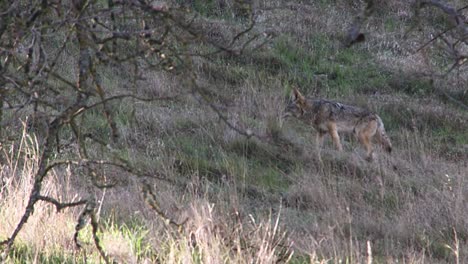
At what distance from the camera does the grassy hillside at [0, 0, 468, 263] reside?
19.1ft

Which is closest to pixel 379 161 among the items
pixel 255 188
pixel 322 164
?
Answer: pixel 322 164

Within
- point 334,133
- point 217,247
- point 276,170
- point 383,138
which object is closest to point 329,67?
point 334,133

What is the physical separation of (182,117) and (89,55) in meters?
7.69

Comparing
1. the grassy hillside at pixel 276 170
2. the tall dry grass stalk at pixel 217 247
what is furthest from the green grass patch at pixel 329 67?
the tall dry grass stalk at pixel 217 247

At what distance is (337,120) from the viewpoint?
11.8 meters

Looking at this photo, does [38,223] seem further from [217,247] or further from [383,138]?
[383,138]

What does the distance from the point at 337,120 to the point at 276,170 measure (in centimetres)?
204

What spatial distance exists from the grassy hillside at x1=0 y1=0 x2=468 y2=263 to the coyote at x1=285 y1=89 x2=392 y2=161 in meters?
0.25

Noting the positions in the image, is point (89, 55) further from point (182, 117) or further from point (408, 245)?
point (182, 117)

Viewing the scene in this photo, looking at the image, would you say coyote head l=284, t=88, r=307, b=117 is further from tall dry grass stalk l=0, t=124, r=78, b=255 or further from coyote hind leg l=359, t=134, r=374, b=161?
tall dry grass stalk l=0, t=124, r=78, b=255

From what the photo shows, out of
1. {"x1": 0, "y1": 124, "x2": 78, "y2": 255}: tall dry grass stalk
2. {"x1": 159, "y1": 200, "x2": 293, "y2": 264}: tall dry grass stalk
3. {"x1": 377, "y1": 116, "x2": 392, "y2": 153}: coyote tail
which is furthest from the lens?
{"x1": 377, "y1": 116, "x2": 392, "y2": 153}: coyote tail

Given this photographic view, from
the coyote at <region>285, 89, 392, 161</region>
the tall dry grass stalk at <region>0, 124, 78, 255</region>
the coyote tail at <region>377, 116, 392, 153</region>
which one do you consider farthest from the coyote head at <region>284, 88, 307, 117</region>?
the tall dry grass stalk at <region>0, 124, 78, 255</region>

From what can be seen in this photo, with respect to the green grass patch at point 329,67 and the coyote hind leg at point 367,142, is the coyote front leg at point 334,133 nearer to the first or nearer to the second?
the coyote hind leg at point 367,142

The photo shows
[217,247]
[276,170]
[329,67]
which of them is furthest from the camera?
[329,67]
